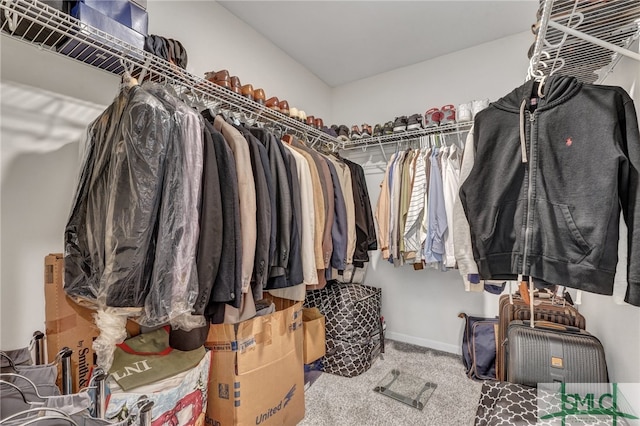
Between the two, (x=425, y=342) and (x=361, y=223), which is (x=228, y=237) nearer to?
(x=361, y=223)

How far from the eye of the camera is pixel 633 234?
81 cm

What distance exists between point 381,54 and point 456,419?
269 cm

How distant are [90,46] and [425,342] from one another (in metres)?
2.92

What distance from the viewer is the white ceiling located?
1952 mm

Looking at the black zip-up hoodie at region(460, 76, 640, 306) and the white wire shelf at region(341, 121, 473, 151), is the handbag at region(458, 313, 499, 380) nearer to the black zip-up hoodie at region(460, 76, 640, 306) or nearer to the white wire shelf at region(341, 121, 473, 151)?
the black zip-up hoodie at region(460, 76, 640, 306)

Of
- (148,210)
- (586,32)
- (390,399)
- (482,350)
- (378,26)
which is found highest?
(378,26)

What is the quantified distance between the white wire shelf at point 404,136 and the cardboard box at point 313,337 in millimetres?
1525

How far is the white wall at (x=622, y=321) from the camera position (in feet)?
3.08

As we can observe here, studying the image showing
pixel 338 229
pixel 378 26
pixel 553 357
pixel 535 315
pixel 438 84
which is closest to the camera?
pixel 553 357

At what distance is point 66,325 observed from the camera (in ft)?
3.67

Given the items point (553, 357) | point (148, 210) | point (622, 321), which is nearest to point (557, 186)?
point (622, 321)

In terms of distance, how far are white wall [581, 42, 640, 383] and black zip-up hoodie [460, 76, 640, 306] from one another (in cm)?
13

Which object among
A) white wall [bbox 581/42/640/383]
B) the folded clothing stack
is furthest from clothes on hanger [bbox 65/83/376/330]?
white wall [bbox 581/42/640/383]

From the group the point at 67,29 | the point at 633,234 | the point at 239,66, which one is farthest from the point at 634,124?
the point at 239,66
